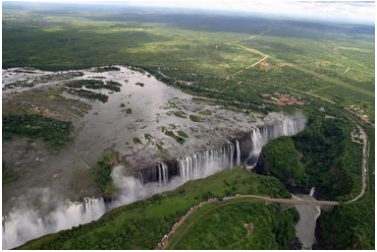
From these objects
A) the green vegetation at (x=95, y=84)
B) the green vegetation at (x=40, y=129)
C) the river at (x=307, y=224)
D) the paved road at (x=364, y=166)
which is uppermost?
the green vegetation at (x=40, y=129)

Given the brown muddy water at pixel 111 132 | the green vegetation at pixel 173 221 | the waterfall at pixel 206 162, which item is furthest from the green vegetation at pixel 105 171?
the waterfall at pixel 206 162

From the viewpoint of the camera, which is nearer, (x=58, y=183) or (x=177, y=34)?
(x=58, y=183)

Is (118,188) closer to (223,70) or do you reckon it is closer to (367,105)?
(367,105)

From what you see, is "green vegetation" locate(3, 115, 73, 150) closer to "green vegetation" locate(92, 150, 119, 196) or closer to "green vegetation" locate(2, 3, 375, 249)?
"green vegetation" locate(2, 3, 375, 249)

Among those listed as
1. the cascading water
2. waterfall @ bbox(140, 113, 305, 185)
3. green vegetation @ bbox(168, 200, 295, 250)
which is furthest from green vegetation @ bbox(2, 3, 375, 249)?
waterfall @ bbox(140, 113, 305, 185)

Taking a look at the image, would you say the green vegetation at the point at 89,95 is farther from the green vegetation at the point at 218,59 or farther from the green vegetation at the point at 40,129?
the green vegetation at the point at 218,59

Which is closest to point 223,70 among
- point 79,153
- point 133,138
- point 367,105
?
point 367,105
